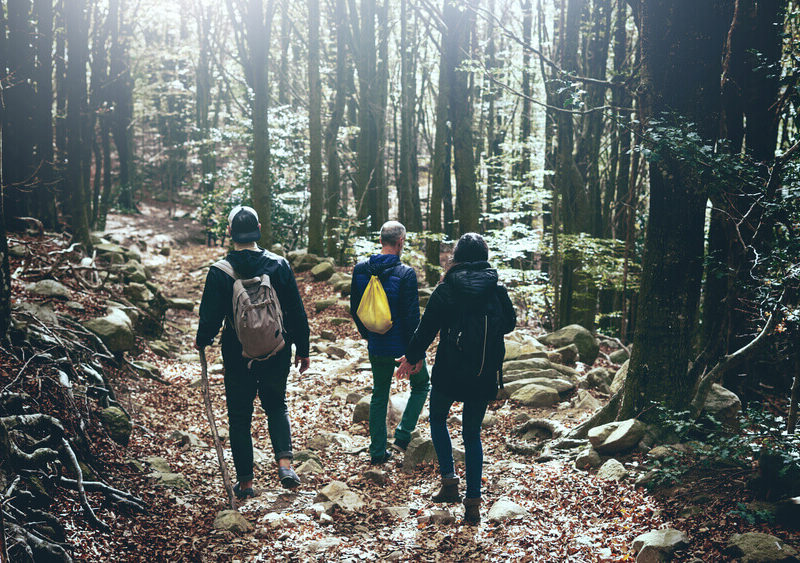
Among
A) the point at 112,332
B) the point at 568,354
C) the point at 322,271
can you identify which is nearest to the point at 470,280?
the point at 112,332

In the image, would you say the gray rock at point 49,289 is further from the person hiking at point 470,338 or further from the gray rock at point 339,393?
the person hiking at point 470,338

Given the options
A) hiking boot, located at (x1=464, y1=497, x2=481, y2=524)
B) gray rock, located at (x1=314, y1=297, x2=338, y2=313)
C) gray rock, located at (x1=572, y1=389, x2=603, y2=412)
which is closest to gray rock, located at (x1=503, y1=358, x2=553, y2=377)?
gray rock, located at (x1=572, y1=389, x2=603, y2=412)

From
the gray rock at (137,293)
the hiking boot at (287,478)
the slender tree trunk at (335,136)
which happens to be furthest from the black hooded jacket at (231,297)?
the slender tree trunk at (335,136)

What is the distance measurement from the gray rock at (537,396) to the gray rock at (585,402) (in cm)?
26

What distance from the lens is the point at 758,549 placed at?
330 cm

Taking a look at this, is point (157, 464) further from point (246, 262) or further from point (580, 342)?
point (580, 342)

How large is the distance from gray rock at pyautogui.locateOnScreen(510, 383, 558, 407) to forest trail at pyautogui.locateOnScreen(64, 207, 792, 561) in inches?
4.4

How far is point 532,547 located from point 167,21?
37.2 metres

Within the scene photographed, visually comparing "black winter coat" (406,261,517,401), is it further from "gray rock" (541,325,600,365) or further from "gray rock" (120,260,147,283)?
"gray rock" (120,260,147,283)

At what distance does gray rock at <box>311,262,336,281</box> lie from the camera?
50.5 ft

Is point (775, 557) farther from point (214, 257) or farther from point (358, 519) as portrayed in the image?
point (214, 257)

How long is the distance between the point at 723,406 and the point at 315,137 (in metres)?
13.8

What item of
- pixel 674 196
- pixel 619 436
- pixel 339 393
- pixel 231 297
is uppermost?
pixel 674 196

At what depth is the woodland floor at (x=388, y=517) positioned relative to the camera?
150 inches
